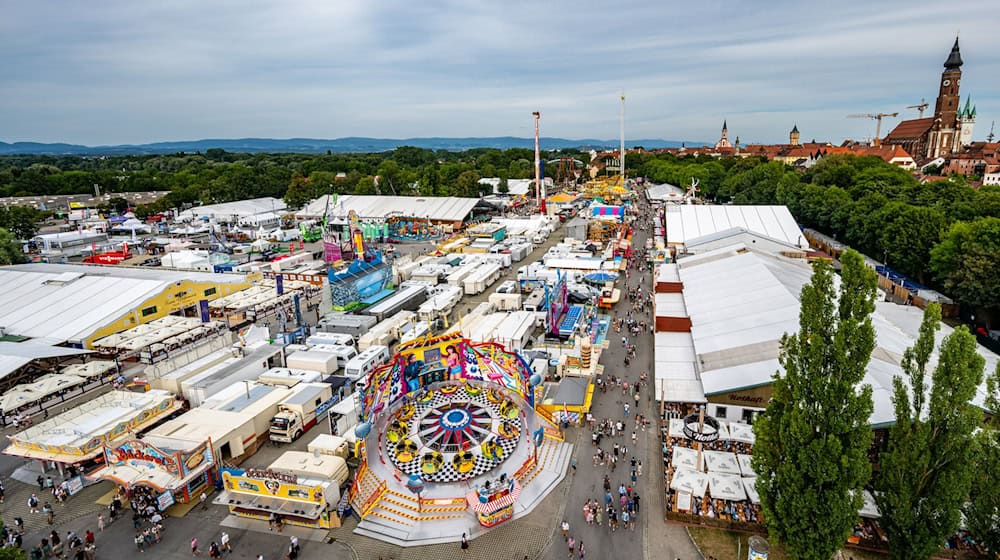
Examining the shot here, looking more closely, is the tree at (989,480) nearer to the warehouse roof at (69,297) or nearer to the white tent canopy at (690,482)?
the white tent canopy at (690,482)

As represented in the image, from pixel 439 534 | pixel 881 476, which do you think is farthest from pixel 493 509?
pixel 881 476

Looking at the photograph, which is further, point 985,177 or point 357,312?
point 985,177

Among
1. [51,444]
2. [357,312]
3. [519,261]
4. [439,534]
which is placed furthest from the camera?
[519,261]

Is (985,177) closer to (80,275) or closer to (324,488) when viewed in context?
(324,488)

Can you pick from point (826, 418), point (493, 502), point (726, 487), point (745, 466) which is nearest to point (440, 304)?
point (493, 502)

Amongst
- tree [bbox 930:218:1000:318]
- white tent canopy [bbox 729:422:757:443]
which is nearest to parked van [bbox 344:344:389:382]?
white tent canopy [bbox 729:422:757:443]

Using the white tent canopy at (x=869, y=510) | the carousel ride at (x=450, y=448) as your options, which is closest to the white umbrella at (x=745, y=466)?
the white tent canopy at (x=869, y=510)

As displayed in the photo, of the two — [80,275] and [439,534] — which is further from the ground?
[80,275]

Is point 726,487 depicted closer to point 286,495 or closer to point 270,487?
point 286,495
